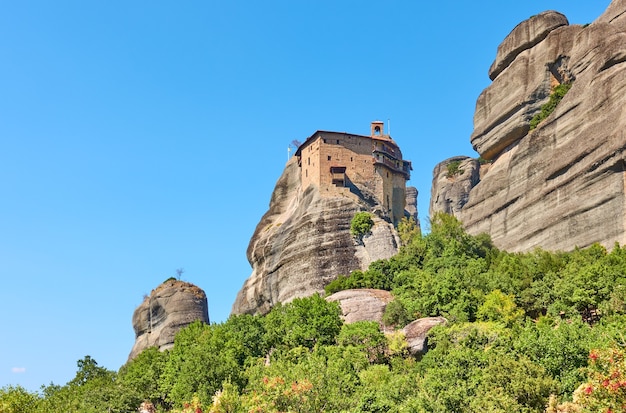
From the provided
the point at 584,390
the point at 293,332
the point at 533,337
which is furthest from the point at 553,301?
the point at 584,390

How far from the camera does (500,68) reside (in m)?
78.2

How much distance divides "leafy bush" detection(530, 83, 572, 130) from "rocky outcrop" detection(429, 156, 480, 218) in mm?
55452

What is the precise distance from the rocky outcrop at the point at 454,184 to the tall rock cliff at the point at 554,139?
49.9 m

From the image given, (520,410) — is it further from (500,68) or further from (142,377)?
(500,68)

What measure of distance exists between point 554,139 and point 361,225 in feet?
85.9

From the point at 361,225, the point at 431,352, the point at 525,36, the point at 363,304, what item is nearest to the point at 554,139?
the point at 525,36

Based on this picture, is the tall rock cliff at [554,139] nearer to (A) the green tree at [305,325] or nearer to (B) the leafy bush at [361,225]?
(B) the leafy bush at [361,225]

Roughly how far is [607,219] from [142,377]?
40231 millimetres

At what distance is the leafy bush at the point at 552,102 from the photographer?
2680 inches

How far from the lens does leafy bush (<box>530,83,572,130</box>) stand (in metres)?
68.1

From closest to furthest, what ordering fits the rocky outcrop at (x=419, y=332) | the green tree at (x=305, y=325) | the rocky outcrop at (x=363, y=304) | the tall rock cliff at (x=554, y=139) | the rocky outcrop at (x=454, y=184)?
the rocky outcrop at (x=419, y=332) < the tall rock cliff at (x=554, y=139) < the green tree at (x=305, y=325) < the rocky outcrop at (x=363, y=304) < the rocky outcrop at (x=454, y=184)

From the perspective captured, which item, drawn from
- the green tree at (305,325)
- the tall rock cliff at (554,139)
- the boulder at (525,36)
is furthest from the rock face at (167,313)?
the boulder at (525,36)

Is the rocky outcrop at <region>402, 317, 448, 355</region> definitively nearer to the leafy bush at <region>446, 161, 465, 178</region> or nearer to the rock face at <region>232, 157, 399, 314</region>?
the rock face at <region>232, 157, 399, 314</region>

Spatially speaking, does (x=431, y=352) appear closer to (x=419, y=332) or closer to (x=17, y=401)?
(x=419, y=332)
